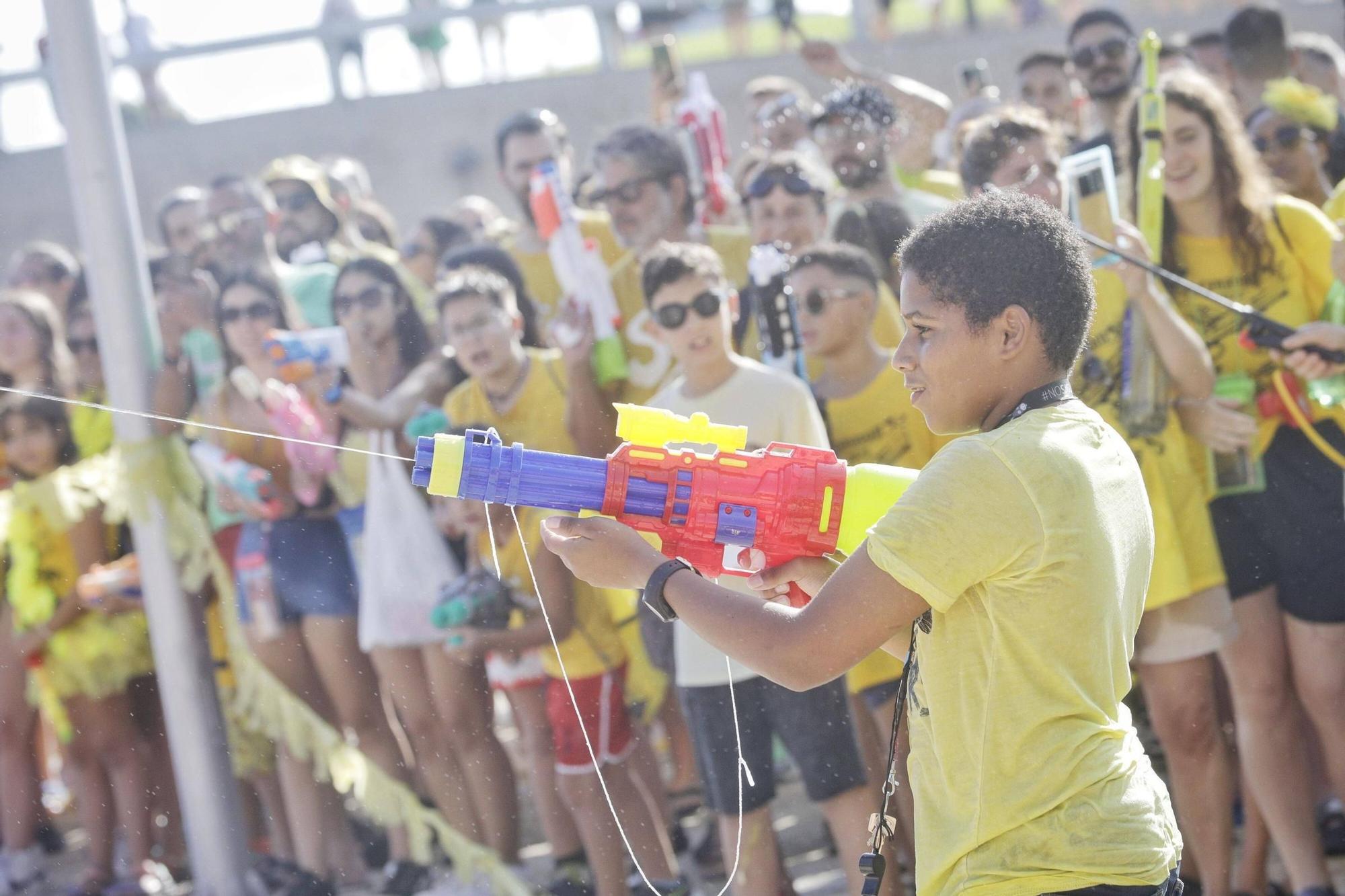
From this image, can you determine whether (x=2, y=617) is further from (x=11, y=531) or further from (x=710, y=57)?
(x=710, y=57)

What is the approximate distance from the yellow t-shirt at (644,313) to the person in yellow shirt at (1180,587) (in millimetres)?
1298

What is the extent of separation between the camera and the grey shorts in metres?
3.55

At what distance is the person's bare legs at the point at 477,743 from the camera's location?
15.0 ft

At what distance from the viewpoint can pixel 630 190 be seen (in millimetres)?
4820

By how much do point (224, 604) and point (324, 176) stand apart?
2.38m

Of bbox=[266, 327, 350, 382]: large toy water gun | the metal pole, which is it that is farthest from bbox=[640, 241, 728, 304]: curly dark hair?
the metal pole

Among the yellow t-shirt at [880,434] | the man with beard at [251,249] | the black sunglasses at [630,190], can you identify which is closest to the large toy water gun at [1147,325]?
the yellow t-shirt at [880,434]

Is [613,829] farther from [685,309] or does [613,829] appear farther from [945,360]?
[945,360]

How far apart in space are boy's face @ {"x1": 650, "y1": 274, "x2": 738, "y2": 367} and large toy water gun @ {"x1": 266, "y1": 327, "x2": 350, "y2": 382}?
3.91 ft

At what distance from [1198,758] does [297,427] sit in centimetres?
278

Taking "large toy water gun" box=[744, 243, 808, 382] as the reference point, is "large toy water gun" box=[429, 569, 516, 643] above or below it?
below

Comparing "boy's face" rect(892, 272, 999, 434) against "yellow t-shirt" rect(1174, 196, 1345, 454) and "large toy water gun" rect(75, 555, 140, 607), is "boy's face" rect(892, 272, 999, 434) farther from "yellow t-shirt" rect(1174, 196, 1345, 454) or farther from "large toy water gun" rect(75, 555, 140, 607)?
"large toy water gun" rect(75, 555, 140, 607)

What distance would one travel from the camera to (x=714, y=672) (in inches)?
142

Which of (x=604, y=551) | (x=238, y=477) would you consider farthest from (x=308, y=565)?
(x=604, y=551)
